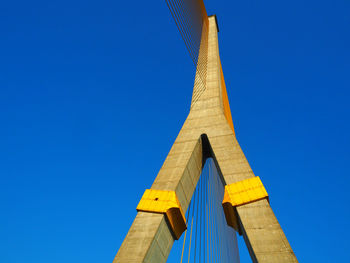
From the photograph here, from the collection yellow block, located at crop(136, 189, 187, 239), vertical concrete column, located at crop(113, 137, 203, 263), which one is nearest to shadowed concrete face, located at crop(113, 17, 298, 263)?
vertical concrete column, located at crop(113, 137, 203, 263)

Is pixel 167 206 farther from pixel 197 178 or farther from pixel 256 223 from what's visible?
pixel 197 178

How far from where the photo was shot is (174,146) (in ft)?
28.9

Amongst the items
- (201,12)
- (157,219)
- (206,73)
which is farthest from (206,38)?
(157,219)

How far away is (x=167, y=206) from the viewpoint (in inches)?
272

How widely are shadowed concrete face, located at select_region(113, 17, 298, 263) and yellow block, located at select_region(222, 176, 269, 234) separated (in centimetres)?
14

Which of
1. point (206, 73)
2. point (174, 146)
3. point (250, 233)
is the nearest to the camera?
point (250, 233)

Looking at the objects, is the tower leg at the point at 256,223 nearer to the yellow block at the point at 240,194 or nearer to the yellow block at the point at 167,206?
the yellow block at the point at 240,194

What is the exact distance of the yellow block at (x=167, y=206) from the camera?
6936 millimetres

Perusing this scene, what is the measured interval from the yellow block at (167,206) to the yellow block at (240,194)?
1.17m

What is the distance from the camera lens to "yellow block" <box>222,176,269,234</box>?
6652 mm

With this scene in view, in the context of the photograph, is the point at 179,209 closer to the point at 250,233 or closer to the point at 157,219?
the point at 157,219

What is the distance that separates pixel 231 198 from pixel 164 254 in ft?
6.81

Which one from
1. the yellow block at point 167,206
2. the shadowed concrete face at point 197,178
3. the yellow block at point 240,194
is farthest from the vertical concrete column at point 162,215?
the yellow block at point 240,194

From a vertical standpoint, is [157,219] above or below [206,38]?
below
